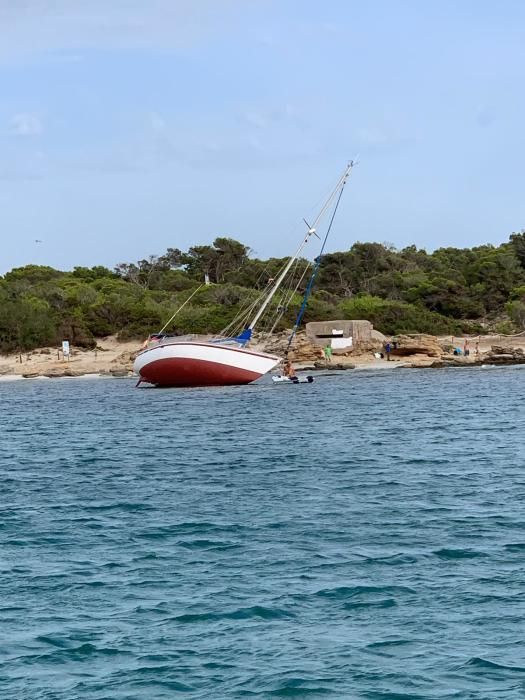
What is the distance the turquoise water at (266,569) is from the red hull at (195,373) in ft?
76.4

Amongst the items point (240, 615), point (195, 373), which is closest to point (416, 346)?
point (195, 373)

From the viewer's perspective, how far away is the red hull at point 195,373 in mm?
54375

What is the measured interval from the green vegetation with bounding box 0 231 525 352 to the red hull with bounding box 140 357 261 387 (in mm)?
8995

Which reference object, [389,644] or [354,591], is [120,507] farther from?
[389,644]

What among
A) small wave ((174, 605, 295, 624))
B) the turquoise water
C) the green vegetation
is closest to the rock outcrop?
the green vegetation

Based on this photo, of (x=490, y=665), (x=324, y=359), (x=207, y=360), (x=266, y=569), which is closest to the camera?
(x=490, y=665)

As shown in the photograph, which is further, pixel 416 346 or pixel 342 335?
pixel 342 335

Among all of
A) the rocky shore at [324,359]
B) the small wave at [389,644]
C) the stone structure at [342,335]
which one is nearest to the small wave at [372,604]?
the small wave at [389,644]

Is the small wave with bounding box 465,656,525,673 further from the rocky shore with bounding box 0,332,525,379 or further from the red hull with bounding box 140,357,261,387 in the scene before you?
the rocky shore with bounding box 0,332,525,379

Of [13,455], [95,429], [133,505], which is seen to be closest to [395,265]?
[95,429]

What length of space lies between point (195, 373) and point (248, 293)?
38870mm

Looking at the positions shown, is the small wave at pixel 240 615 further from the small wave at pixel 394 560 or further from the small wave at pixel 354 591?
the small wave at pixel 394 560

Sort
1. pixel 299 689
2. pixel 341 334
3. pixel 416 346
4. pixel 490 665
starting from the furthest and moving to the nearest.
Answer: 1. pixel 341 334
2. pixel 416 346
3. pixel 490 665
4. pixel 299 689

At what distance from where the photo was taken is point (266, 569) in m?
14.0
